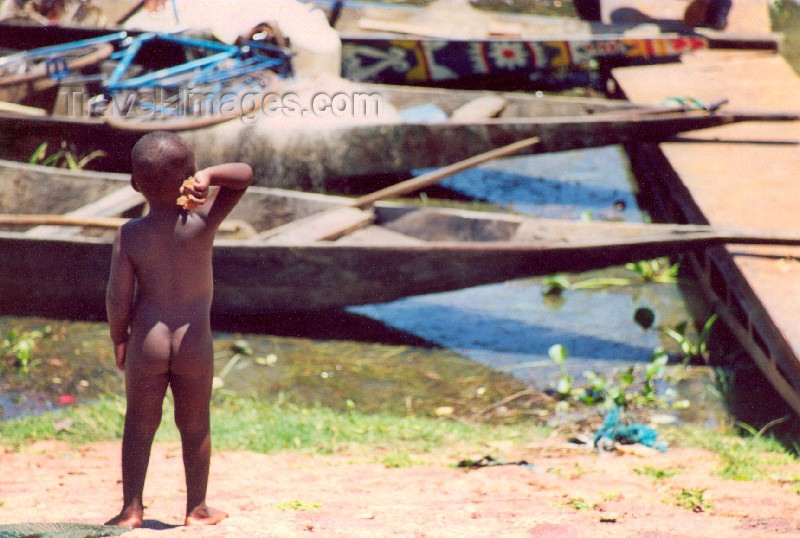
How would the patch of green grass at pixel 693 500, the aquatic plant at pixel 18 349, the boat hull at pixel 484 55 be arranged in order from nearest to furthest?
the patch of green grass at pixel 693 500
the aquatic plant at pixel 18 349
the boat hull at pixel 484 55

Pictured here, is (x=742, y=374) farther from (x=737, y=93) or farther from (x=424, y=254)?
(x=737, y=93)

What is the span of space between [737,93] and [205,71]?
4.98 m

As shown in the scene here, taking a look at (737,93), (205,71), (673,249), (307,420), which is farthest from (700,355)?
(205,71)

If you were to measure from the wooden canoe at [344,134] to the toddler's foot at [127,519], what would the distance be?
183 inches

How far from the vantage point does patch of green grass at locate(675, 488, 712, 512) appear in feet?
10.5

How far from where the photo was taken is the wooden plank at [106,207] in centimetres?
617

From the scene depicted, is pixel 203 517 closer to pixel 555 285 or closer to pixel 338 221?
pixel 338 221

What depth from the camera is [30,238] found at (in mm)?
5699

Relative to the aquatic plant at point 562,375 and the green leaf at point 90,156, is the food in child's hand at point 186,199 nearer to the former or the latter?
the aquatic plant at point 562,375

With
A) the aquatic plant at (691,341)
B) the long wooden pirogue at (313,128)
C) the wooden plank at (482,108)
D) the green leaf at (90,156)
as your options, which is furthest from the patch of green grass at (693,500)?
the green leaf at (90,156)

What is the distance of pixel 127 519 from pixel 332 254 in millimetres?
2972

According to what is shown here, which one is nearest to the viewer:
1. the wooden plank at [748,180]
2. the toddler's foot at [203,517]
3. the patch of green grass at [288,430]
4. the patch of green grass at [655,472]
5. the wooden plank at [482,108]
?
the toddler's foot at [203,517]

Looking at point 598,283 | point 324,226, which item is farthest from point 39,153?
point 598,283

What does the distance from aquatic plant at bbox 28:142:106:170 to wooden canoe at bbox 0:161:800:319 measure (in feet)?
A: 2.35
